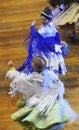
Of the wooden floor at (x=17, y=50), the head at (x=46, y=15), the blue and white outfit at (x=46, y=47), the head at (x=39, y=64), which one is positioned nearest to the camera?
the head at (x=39, y=64)

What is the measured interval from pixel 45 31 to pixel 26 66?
338 mm

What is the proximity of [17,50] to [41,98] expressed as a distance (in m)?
1.69

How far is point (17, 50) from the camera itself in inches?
163

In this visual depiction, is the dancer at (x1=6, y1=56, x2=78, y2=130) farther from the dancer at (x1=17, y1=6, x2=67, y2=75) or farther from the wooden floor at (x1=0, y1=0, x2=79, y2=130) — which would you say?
the wooden floor at (x1=0, y1=0, x2=79, y2=130)

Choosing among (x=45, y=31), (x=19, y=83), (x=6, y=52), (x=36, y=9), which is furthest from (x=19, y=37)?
(x=19, y=83)

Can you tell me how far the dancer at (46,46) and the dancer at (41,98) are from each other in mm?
266

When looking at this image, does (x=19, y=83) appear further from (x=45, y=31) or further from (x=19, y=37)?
(x=19, y=37)

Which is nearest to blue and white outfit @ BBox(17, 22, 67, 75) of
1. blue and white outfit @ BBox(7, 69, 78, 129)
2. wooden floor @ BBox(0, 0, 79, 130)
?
blue and white outfit @ BBox(7, 69, 78, 129)

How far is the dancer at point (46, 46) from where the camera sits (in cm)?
277

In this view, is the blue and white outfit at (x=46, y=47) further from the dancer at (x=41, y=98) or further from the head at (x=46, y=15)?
the dancer at (x=41, y=98)

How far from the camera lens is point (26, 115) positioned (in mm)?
2521

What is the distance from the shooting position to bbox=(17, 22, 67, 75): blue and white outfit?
277 cm

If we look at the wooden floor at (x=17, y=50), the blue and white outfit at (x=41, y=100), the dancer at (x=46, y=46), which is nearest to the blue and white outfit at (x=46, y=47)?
the dancer at (x=46, y=46)

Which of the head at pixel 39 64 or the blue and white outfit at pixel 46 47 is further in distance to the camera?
the blue and white outfit at pixel 46 47
